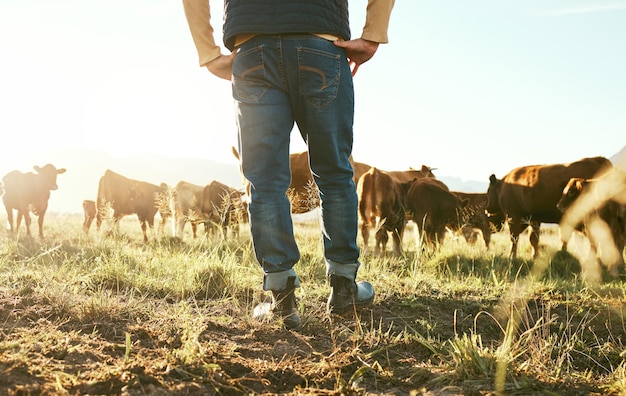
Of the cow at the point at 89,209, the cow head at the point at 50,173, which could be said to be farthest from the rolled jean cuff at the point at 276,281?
the cow at the point at 89,209

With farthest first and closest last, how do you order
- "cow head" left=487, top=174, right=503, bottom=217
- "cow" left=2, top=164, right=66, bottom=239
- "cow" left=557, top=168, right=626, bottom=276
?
"cow" left=2, top=164, right=66, bottom=239 < "cow head" left=487, top=174, right=503, bottom=217 < "cow" left=557, top=168, right=626, bottom=276

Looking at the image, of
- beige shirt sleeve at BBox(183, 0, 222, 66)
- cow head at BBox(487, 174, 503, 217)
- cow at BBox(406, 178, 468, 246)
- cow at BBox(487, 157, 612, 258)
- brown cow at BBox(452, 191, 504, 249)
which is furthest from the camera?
cow head at BBox(487, 174, 503, 217)

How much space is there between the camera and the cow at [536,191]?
905 cm

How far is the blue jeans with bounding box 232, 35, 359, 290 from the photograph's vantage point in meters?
2.79

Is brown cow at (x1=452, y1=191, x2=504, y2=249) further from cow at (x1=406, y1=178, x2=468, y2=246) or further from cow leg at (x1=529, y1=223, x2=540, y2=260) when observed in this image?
cow leg at (x1=529, y1=223, x2=540, y2=260)

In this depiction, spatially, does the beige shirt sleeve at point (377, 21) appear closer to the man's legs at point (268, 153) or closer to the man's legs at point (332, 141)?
the man's legs at point (332, 141)

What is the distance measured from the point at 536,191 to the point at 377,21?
291 inches

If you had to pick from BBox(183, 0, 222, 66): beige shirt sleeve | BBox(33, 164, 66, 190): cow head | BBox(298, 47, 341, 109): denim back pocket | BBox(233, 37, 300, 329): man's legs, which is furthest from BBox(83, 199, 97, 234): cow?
BBox(298, 47, 341, 109): denim back pocket

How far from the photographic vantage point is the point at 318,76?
279 centimetres

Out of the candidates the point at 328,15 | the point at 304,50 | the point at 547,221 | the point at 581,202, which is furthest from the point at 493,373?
the point at 547,221

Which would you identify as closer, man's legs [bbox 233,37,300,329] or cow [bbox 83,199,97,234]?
man's legs [bbox 233,37,300,329]

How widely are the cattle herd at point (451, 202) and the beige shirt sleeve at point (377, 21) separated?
1.99 metres

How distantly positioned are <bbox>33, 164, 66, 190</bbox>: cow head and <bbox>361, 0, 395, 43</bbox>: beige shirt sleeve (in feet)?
40.4

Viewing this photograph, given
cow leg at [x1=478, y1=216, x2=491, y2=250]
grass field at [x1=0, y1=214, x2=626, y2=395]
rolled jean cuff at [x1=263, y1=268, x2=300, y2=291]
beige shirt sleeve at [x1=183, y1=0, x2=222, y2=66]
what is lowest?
cow leg at [x1=478, y1=216, x2=491, y2=250]
